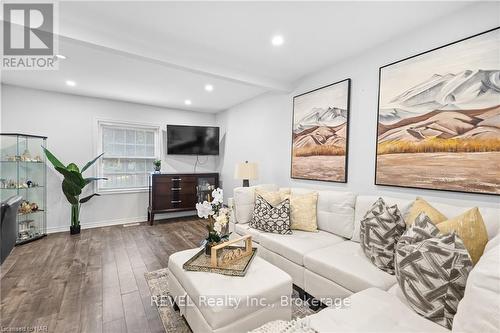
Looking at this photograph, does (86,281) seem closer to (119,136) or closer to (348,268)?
(348,268)

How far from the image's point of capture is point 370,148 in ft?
8.12

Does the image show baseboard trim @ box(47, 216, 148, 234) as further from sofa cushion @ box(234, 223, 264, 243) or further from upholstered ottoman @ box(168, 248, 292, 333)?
upholstered ottoman @ box(168, 248, 292, 333)

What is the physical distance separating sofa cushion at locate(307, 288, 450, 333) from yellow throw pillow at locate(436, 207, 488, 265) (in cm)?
54

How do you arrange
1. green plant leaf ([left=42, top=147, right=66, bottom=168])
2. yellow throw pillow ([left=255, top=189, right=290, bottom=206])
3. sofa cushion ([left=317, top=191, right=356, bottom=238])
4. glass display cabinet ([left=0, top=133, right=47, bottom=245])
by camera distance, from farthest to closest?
green plant leaf ([left=42, top=147, right=66, bottom=168])
glass display cabinet ([left=0, top=133, right=47, bottom=245])
yellow throw pillow ([left=255, top=189, right=290, bottom=206])
sofa cushion ([left=317, top=191, right=356, bottom=238])

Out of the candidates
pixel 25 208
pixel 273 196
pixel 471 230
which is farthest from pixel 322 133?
pixel 25 208

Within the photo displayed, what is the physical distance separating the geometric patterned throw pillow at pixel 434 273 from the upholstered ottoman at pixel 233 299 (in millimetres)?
737

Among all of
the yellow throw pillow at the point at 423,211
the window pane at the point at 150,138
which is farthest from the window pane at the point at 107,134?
the yellow throw pillow at the point at 423,211

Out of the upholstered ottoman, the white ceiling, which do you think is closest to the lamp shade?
the white ceiling

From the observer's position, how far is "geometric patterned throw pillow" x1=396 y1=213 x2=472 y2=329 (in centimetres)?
115

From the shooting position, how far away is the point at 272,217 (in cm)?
261

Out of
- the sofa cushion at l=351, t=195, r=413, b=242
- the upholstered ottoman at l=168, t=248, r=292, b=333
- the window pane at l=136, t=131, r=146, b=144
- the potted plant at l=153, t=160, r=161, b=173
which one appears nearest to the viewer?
the upholstered ottoman at l=168, t=248, r=292, b=333

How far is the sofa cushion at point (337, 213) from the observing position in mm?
2387

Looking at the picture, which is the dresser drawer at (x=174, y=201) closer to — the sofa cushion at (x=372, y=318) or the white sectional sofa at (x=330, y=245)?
the white sectional sofa at (x=330, y=245)

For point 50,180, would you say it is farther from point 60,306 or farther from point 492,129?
point 492,129
